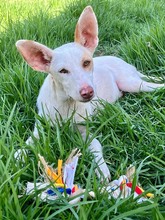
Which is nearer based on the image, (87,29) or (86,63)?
(86,63)

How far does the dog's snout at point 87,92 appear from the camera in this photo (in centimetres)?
254

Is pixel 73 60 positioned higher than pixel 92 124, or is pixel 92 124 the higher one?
pixel 73 60

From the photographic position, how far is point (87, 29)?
2.88 m

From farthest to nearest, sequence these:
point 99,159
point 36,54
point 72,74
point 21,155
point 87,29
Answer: point 87,29 → point 36,54 → point 72,74 → point 99,159 → point 21,155

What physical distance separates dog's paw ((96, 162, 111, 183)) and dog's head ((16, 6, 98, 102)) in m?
0.42

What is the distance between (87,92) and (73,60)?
0.77ft

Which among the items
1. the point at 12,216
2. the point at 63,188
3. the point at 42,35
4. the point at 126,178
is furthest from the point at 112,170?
the point at 42,35

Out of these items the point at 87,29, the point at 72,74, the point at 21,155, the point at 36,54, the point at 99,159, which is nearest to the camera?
the point at 21,155

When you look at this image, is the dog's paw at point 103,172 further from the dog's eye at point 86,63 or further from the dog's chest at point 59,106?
the dog's eye at point 86,63

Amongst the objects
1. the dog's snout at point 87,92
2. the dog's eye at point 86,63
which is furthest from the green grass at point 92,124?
the dog's eye at point 86,63

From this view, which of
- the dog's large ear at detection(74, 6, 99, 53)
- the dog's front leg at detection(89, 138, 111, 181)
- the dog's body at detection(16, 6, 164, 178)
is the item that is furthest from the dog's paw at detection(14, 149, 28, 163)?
the dog's large ear at detection(74, 6, 99, 53)

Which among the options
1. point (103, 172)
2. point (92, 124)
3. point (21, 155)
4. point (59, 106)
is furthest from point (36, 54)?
point (103, 172)

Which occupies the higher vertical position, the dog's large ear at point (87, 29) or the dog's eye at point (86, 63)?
the dog's large ear at point (87, 29)

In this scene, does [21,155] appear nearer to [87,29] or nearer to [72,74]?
[72,74]
